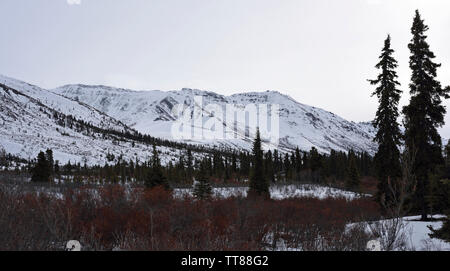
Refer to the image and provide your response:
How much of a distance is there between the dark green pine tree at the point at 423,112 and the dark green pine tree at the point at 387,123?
273 centimetres

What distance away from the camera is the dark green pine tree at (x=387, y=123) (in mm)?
24203

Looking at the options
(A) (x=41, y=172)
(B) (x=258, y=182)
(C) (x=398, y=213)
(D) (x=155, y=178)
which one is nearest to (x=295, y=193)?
(B) (x=258, y=182)

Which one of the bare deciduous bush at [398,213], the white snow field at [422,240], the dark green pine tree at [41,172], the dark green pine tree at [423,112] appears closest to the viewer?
the bare deciduous bush at [398,213]

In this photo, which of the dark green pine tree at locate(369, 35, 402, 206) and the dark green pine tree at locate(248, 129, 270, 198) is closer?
the dark green pine tree at locate(369, 35, 402, 206)

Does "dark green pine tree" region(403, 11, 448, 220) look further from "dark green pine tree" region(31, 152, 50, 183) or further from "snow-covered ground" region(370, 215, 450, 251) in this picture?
"dark green pine tree" region(31, 152, 50, 183)

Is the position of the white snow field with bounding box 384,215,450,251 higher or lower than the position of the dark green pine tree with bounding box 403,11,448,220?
lower

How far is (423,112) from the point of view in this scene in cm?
2123

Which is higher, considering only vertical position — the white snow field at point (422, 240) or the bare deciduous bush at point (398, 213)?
the bare deciduous bush at point (398, 213)

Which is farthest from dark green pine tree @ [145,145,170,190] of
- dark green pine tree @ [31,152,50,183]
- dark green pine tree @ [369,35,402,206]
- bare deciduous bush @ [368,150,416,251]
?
bare deciduous bush @ [368,150,416,251]

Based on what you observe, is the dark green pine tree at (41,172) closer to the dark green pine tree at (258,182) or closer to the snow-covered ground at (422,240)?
the dark green pine tree at (258,182)

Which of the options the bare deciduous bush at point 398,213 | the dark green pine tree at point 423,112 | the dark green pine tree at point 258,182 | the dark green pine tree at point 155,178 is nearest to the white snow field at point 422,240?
the dark green pine tree at point 423,112

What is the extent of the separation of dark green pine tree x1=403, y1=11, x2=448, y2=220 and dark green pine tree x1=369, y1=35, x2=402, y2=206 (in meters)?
2.73

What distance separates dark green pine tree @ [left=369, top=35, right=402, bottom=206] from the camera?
24203 mm
